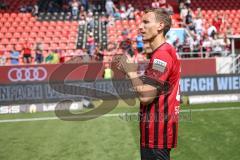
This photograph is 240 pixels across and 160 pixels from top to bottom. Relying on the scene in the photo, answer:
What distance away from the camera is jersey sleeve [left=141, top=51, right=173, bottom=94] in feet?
11.8

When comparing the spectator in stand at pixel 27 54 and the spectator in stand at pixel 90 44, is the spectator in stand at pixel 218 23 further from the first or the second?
the spectator in stand at pixel 27 54

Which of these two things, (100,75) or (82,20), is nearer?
(100,75)

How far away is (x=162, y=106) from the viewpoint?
12.4ft

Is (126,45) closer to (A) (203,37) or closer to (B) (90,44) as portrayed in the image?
(B) (90,44)

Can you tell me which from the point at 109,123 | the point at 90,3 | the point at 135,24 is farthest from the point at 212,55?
the point at 109,123

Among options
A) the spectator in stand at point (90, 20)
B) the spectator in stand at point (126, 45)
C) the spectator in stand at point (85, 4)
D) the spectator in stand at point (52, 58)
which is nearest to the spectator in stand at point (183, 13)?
the spectator in stand at point (126, 45)

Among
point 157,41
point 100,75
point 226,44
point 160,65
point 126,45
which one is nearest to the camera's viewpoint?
point 160,65

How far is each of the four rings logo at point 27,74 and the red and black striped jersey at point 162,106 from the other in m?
15.6

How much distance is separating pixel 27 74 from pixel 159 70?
15990 millimetres

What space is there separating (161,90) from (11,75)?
→ 16.2 metres

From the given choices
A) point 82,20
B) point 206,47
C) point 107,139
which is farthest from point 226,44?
point 107,139

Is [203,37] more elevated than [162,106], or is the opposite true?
[162,106]

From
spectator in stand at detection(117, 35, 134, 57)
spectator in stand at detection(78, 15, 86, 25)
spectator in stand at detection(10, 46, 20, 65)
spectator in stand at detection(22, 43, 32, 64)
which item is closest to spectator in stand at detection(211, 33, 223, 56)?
spectator in stand at detection(117, 35, 134, 57)

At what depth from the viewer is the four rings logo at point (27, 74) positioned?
18.9 m
